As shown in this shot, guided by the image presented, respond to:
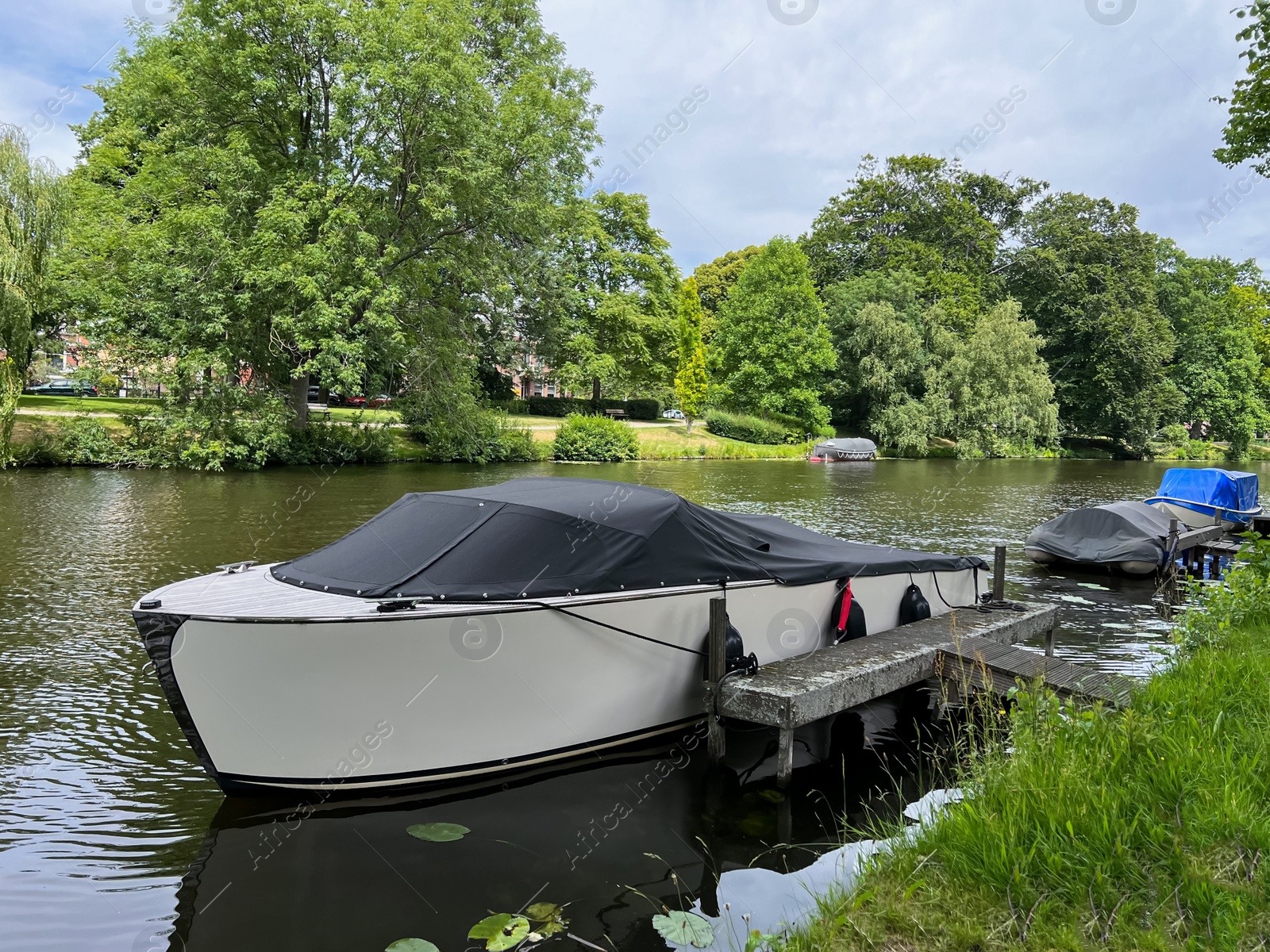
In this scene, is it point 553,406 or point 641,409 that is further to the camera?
point 641,409

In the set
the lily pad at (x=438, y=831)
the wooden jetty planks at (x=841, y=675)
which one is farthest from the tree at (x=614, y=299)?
the lily pad at (x=438, y=831)

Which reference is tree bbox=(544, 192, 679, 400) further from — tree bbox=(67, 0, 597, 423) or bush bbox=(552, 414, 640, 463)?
tree bbox=(67, 0, 597, 423)

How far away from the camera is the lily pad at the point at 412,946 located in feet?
11.8

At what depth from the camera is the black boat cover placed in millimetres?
5293

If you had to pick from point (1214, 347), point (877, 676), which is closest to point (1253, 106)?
point (877, 676)

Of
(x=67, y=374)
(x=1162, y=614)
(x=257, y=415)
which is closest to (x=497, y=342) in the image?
(x=257, y=415)

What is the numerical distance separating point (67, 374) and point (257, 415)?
18.3ft

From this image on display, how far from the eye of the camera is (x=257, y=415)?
2570cm

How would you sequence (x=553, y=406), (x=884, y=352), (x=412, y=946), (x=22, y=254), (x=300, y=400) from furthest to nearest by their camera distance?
(x=884, y=352) → (x=553, y=406) → (x=300, y=400) → (x=22, y=254) → (x=412, y=946)

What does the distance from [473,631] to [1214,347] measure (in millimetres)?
74757

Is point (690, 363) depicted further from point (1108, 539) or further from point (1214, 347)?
point (1214, 347)

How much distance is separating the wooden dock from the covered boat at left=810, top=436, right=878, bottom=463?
3673cm

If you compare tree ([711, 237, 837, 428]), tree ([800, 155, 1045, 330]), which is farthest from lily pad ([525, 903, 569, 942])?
tree ([800, 155, 1045, 330])

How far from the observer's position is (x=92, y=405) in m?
26.9
